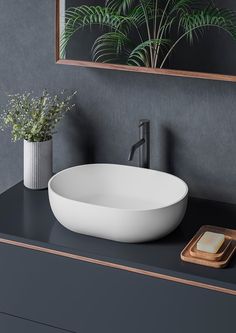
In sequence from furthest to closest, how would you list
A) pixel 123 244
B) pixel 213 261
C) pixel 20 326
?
pixel 20 326 < pixel 123 244 < pixel 213 261

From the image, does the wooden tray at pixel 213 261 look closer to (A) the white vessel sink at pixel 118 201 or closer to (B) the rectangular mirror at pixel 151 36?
(A) the white vessel sink at pixel 118 201

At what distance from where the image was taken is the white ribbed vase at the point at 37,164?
271 centimetres

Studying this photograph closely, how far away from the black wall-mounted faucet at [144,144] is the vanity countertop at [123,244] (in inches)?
8.5

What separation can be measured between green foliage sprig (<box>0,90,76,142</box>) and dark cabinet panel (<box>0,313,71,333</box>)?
636mm

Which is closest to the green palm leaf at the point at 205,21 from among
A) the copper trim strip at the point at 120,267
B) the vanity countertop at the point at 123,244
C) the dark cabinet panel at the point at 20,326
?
the vanity countertop at the point at 123,244

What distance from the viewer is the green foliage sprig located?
271cm

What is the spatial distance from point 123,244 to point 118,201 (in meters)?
0.31

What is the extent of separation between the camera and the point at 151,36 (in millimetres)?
2502

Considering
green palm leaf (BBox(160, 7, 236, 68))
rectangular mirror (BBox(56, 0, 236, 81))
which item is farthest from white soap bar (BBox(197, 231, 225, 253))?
green palm leaf (BBox(160, 7, 236, 68))

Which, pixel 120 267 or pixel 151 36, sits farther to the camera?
pixel 151 36

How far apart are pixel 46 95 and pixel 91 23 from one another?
0.39m

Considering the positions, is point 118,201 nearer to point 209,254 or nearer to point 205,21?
point 209,254

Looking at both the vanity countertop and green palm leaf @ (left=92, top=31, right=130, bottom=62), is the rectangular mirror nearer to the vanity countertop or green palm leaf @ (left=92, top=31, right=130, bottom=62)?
green palm leaf @ (left=92, top=31, right=130, bottom=62)

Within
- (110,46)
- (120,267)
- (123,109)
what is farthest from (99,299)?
(110,46)
